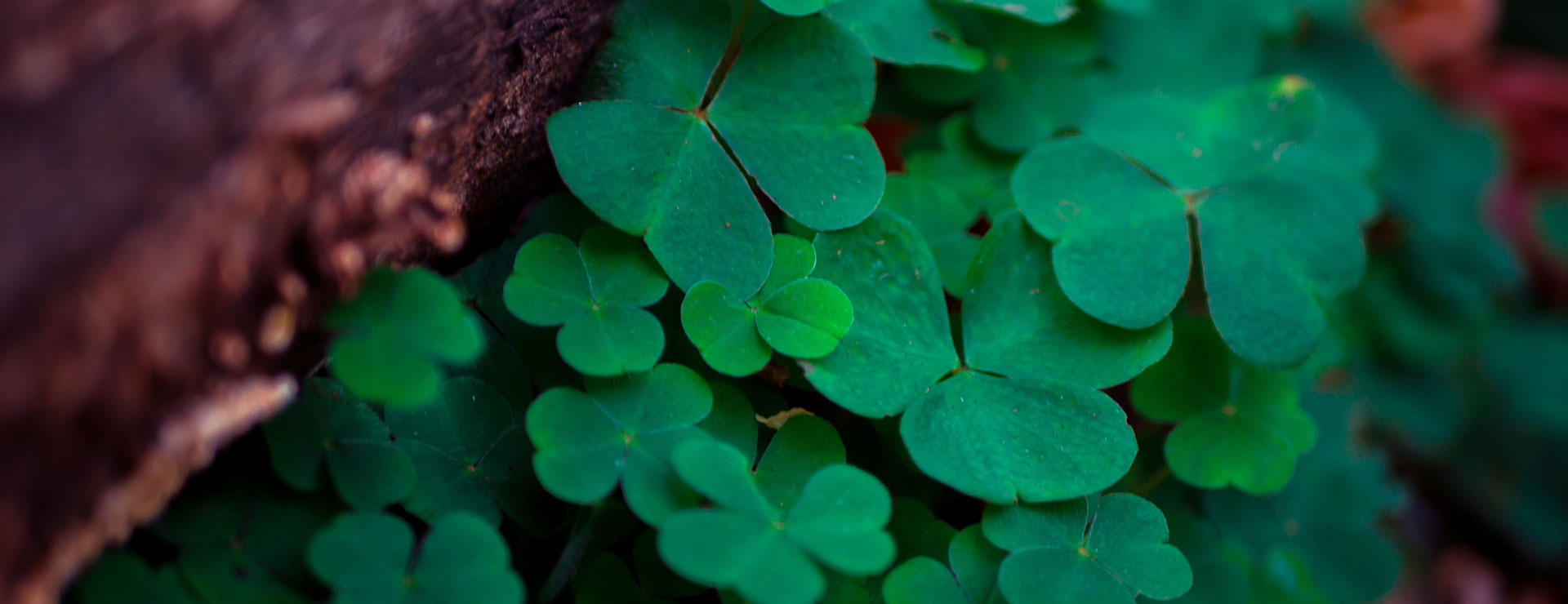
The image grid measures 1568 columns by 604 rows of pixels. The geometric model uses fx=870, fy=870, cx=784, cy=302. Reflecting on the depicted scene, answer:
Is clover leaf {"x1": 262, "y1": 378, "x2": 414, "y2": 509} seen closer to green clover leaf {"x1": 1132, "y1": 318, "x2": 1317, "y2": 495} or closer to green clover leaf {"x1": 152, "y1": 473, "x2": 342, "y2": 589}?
green clover leaf {"x1": 152, "y1": 473, "x2": 342, "y2": 589}

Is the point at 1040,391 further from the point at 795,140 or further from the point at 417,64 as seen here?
the point at 417,64

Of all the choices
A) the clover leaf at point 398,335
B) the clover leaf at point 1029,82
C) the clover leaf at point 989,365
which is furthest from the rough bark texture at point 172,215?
the clover leaf at point 1029,82

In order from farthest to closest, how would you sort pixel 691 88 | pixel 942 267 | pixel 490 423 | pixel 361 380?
pixel 942 267
pixel 691 88
pixel 490 423
pixel 361 380

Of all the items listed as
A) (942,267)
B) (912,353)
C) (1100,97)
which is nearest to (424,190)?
(912,353)

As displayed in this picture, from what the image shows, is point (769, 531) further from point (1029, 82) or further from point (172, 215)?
point (1029, 82)

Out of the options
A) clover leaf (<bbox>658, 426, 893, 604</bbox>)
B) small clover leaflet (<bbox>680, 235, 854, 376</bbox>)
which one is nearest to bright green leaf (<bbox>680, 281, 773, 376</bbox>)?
small clover leaflet (<bbox>680, 235, 854, 376</bbox>)

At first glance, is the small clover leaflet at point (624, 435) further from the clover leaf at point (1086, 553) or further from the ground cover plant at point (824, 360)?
the clover leaf at point (1086, 553)
